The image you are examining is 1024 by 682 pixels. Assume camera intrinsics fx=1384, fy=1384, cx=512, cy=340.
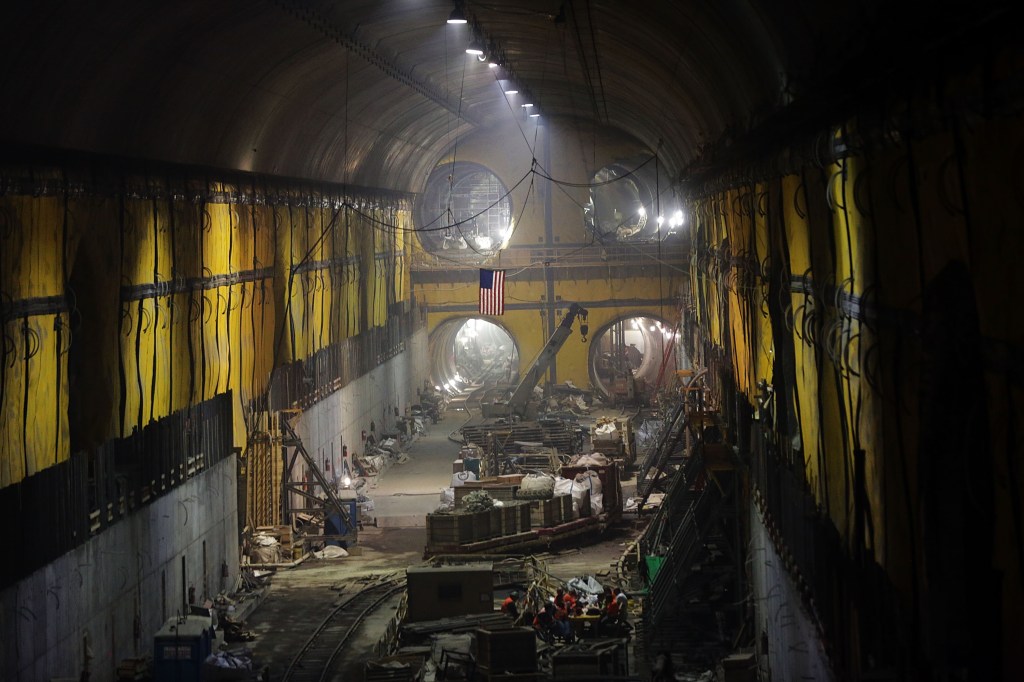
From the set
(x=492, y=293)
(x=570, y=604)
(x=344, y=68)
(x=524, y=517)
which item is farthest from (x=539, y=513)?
(x=492, y=293)

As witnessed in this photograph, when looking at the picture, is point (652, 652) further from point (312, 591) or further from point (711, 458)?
point (312, 591)

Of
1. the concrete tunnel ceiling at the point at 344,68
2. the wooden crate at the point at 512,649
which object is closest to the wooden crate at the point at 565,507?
the concrete tunnel ceiling at the point at 344,68

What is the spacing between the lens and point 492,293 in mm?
38156

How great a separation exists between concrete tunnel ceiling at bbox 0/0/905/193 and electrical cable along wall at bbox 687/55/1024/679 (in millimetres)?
1253

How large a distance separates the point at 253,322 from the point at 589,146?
22093mm

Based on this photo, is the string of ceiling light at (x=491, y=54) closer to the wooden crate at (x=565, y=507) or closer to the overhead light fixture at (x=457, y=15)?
the overhead light fixture at (x=457, y=15)

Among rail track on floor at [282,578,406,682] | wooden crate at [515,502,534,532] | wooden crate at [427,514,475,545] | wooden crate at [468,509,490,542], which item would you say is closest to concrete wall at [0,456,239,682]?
rail track on floor at [282,578,406,682]

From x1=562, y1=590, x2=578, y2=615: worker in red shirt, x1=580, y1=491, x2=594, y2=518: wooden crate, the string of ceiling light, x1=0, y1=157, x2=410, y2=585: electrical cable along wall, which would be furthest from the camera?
x1=580, y1=491, x2=594, y2=518: wooden crate

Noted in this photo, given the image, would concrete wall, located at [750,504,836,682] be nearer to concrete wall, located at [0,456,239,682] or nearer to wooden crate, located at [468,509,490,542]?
wooden crate, located at [468,509,490,542]

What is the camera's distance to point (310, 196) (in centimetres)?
2988

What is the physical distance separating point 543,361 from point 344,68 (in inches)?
722

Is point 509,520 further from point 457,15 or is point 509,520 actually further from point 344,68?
point 457,15

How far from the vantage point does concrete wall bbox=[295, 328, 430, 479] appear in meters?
30.0

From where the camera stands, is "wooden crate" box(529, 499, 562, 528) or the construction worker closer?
the construction worker
